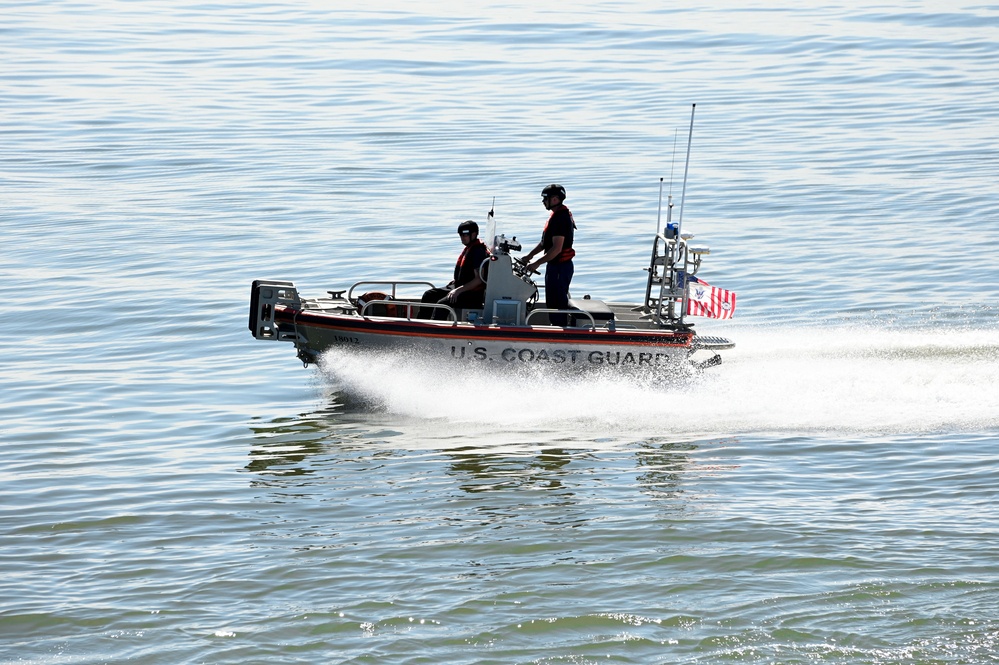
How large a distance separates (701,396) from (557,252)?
2.23m

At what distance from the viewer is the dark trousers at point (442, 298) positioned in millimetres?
14750

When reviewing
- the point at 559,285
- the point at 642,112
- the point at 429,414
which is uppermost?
the point at 642,112

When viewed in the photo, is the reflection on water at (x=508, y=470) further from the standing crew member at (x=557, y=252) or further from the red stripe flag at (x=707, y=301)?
the red stripe flag at (x=707, y=301)

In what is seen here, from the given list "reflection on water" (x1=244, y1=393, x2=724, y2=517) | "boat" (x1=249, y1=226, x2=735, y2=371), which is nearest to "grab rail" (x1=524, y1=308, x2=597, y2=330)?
"boat" (x1=249, y1=226, x2=735, y2=371)

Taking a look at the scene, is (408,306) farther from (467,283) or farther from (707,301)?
(707,301)

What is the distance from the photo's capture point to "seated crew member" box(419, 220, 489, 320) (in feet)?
47.6

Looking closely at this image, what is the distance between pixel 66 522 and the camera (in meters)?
11.1

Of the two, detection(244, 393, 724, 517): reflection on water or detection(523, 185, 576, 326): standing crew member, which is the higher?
detection(523, 185, 576, 326): standing crew member

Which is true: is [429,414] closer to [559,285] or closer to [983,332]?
[559,285]

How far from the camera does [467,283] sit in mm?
14734

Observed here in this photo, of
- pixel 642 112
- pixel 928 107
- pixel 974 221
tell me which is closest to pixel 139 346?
pixel 974 221

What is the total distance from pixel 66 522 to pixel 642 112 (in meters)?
28.2

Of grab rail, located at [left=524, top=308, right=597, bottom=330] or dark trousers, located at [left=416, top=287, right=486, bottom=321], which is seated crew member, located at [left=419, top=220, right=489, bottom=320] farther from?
grab rail, located at [left=524, top=308, right=597, bottom=330]

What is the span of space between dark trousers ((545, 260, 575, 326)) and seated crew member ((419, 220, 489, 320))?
709 millimetres
